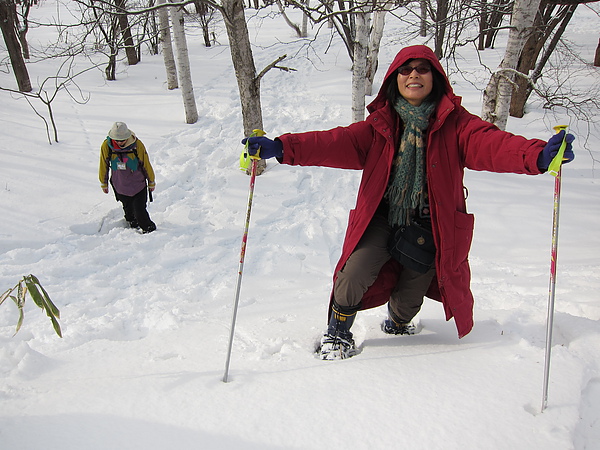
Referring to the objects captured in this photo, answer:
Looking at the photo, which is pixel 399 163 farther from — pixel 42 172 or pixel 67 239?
pixel 42 172

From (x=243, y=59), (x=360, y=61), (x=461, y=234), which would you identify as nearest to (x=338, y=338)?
(x=461, y=234)

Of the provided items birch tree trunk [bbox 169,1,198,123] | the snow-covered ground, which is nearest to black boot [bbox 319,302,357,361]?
the snow-covered ground

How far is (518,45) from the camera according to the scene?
5.93 m

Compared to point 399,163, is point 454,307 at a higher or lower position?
lower

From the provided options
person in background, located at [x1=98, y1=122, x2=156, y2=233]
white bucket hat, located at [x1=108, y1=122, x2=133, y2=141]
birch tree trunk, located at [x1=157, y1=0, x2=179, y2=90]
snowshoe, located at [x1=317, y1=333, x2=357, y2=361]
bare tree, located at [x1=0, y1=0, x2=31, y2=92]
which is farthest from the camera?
birch tree trunk, located at [x1=157, y1=0, x2=179, y2=90]

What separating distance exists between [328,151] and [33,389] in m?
2.09

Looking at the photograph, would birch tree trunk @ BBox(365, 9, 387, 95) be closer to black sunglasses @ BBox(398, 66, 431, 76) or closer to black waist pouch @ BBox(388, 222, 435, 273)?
black sunglasses @ BBox(398, 66, 431, 76)

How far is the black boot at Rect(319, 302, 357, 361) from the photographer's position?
262cm

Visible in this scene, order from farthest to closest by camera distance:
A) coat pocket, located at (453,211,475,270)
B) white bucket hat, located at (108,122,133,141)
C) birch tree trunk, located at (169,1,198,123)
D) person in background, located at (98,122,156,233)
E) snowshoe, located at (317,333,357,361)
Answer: birch tree trunk, located at (169,1,198,123)
person in background, located at (98,122,156,233)
white bucket hat, located at (108,122,133,141)
snowshoe, located at (317,333,357,361)
coat pocket, located at (453,211,475,270)

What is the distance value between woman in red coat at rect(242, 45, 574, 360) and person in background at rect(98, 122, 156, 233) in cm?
333

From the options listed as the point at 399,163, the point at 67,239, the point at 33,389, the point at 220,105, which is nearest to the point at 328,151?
the point at 399,163

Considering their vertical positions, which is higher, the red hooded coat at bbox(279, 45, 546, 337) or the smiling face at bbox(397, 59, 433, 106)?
the smiling face at bbox(397, 59, 433, 106)

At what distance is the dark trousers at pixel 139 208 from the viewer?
534 cm

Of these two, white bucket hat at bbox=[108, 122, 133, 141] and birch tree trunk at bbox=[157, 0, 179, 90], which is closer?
white bucket hat at bbox=[108, 122, 133, 141]
